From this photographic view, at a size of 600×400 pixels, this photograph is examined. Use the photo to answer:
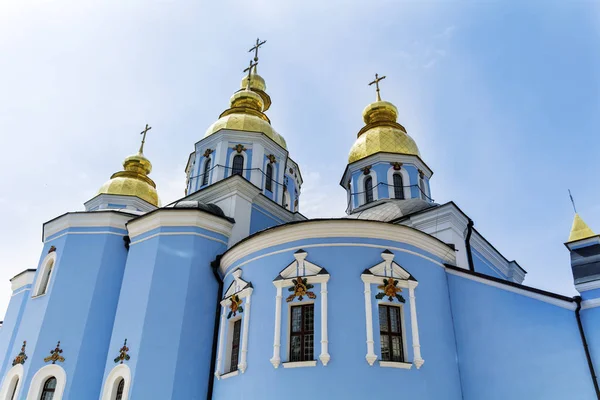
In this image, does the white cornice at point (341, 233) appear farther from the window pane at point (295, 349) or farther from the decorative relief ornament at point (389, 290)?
the window pane at point (295, 349)

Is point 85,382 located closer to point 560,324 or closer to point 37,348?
point 37,348

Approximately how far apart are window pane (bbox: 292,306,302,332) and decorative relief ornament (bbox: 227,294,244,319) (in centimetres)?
119

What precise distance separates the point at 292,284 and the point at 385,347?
6.60 feet

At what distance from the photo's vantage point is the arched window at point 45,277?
12.2m

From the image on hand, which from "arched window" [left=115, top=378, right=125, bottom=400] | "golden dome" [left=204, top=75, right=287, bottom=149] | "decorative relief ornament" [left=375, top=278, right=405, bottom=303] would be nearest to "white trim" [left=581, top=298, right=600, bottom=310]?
"decorative relief ornament" [left=375, top=278, right=405, bottom=303]

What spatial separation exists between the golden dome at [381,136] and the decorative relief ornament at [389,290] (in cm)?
942

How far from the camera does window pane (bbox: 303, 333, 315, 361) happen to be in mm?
8602

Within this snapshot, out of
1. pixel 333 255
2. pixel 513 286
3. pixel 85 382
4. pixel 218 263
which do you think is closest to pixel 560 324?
pixel 513 286

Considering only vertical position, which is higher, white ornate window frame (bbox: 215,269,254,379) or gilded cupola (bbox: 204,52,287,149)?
gilded cupola (bbox: 204,52,287,149)

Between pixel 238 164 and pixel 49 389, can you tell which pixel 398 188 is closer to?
pixel 238 164

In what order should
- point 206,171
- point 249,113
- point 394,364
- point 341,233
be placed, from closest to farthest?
point 394,364
point 341,233
point 206,171
point 249,113

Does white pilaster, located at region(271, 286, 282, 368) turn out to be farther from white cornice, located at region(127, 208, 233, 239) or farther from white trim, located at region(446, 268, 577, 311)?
white trim, located at region(446, 268, 577, 311)

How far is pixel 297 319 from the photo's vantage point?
9016mm

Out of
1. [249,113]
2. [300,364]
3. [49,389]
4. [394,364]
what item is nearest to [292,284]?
[300,364]
